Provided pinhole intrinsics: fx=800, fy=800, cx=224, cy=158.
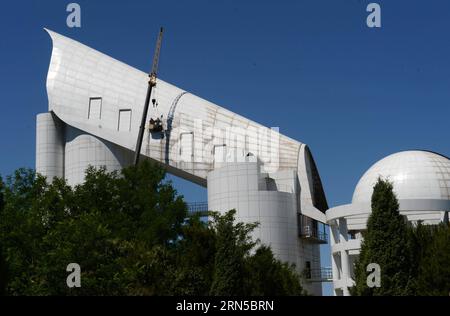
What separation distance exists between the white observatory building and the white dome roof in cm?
757

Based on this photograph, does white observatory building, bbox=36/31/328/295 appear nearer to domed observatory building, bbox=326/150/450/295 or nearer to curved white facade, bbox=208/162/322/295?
curved white facade, bbox=208/162/322/295

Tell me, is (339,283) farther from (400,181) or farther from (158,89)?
(158,89)

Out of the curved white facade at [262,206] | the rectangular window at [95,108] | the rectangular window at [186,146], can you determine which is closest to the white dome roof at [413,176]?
the curved white facade at [262,206]

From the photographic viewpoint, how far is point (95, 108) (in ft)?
258

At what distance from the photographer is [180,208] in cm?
5997

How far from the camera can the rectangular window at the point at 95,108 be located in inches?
3078

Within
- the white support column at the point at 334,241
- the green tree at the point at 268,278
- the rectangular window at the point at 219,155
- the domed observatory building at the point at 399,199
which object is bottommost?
the green tree at the point at 268,278

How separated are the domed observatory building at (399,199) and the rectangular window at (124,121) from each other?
2442 cm

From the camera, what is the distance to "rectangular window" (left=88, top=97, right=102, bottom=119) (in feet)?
257

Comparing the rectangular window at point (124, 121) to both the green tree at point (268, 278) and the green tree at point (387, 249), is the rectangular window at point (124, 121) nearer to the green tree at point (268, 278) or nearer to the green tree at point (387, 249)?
the green tree at point (268, 278)

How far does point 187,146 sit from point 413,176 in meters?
23.1

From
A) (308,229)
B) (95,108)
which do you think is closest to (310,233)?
(308,229)
